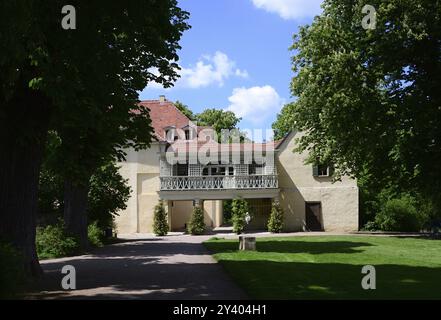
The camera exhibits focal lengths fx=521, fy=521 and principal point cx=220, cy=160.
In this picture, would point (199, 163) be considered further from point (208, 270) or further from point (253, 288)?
point (253, 288)

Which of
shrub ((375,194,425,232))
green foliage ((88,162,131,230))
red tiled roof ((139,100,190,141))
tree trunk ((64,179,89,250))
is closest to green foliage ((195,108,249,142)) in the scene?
red tiled roof ((139,100,190,141))

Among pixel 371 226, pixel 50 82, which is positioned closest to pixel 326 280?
pixel 50 82

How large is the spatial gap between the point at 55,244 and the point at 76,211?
2528 millimetres

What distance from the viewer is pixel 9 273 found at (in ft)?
27.4

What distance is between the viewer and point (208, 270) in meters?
14.3

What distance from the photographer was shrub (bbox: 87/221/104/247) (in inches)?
1034

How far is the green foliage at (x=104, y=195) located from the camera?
3005cm

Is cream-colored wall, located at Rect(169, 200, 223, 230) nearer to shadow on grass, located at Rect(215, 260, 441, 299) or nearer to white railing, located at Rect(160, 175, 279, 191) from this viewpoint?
white railing, located at Rect(160, 175, 279, 191)

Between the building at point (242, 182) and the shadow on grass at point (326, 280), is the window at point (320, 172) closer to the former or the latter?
the building at point (242, 182)

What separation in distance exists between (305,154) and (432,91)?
70.2 ft

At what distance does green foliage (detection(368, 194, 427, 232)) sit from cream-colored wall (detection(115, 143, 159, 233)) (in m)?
17.7

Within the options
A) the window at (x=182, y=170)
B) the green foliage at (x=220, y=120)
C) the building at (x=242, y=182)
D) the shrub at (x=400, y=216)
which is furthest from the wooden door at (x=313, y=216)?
the green foliage at (x=220, y=120)

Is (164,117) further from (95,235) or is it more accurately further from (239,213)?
(95,235)

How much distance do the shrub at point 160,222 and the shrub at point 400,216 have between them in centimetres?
1608
